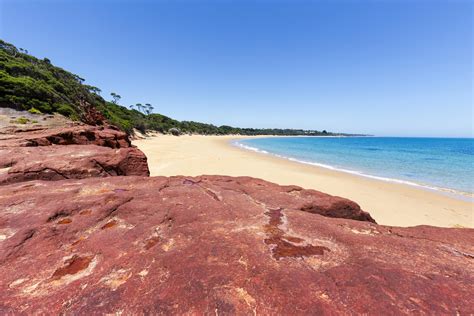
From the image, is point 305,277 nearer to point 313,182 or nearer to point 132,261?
point 132,261

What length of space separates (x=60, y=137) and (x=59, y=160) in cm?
365

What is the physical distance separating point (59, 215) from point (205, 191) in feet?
7.40

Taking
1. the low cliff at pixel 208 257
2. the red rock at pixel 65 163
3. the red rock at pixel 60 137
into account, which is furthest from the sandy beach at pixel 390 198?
the red rock at pixel 65 163

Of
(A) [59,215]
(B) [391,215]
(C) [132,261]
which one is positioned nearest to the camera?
(C) [132,261]

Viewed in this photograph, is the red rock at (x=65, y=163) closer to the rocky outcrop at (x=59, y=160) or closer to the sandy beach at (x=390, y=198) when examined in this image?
the rocky outcrop at (x=59, y=160)

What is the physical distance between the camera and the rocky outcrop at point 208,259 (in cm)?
159

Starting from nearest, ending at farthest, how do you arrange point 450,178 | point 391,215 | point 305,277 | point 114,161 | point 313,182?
point 305,277 < point 114,161 < point 391,215 < point 313,182 < point 450,178

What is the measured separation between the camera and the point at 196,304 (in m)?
1.56

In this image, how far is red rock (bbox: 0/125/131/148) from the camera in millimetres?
7164

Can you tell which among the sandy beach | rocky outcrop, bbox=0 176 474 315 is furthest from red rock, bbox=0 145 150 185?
the sandy beach

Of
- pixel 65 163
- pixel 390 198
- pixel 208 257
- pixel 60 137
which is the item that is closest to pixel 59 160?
pixel 65 163

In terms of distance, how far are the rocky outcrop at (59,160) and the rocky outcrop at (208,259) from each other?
3.81ft

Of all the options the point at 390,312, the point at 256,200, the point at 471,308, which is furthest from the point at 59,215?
the point at 471,308

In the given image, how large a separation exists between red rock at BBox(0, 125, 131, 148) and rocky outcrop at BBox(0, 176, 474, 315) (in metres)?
4.84
